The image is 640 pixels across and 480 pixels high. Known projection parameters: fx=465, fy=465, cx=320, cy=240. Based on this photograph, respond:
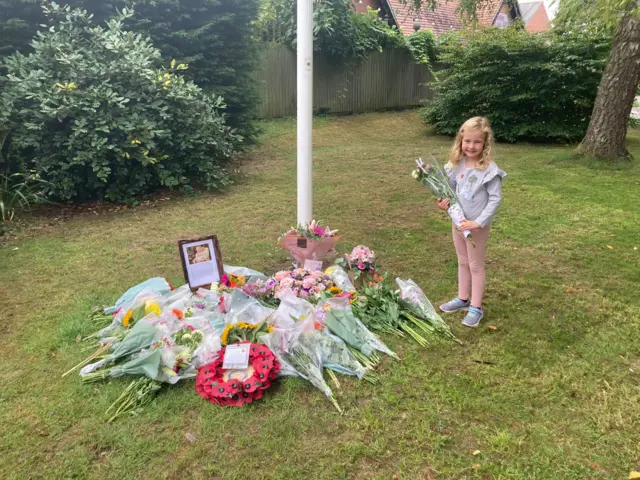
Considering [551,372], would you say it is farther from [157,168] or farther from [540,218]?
[157,168]

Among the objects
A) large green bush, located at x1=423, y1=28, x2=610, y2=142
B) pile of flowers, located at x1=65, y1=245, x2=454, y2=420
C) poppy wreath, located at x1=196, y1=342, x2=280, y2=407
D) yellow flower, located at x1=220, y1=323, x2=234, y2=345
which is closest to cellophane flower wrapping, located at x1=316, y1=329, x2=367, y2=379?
pile of flowers, located at x1=65, y1=245, x2=454, y2=420

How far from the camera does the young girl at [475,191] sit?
2885mm

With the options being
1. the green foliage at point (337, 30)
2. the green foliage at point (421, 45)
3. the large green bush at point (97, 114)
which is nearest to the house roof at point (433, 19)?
the green foliage at point (421, 45)

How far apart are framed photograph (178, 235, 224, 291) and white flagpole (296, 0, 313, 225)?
0.75m

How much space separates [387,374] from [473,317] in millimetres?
856

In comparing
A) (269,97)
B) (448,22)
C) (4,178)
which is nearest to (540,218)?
(4,178)

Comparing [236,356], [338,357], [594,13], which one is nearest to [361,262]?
[338,357]

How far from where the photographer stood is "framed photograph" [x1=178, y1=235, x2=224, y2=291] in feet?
10.8

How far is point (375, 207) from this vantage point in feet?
18.8

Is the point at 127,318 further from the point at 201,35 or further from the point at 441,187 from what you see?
the point at 201,35

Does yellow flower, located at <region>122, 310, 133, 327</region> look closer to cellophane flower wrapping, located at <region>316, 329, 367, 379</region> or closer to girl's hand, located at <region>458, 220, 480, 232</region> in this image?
cellophane flower wrapping, located at <region>316, 329, 367, 379</region>

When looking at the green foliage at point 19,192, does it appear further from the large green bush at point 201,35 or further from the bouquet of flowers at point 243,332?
the bouquet of flowers at point 243,332

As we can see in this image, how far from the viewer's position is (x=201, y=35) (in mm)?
7199

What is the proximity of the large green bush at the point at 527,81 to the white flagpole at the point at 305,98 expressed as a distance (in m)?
8.00
